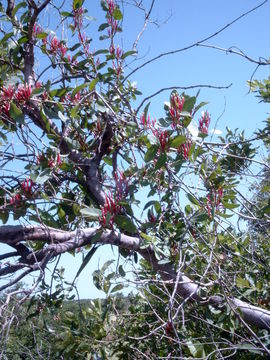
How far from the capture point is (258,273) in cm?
232

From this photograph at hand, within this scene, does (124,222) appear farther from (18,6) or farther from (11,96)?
(18,6)

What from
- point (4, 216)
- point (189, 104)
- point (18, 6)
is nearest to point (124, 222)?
point (189, 104)

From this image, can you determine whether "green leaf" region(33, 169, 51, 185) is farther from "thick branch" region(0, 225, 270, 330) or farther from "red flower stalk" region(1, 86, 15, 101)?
"red flower stalk" region(1, 86, 15, 101)

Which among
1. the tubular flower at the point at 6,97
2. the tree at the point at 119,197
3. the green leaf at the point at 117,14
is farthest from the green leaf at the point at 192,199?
the green leaf at the point at 117,14

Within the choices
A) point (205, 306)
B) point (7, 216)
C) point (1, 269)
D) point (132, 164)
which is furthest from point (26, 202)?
point (205, 306)

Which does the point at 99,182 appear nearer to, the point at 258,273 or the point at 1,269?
the point at 1,269

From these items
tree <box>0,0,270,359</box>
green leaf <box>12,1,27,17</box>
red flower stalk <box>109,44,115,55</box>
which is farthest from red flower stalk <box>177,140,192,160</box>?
green leaf <box>12,1,27,17</box>

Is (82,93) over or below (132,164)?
over

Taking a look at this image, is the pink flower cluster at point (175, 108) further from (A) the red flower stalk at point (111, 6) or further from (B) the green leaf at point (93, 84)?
(A) the red flower stalk at point (111, 6)

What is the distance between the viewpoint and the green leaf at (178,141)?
151 cm

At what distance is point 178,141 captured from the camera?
153 centimetres

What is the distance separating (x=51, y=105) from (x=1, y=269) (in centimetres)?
93

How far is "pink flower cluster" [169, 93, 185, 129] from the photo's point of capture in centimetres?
158

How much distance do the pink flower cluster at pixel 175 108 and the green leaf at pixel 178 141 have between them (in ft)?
0.32
